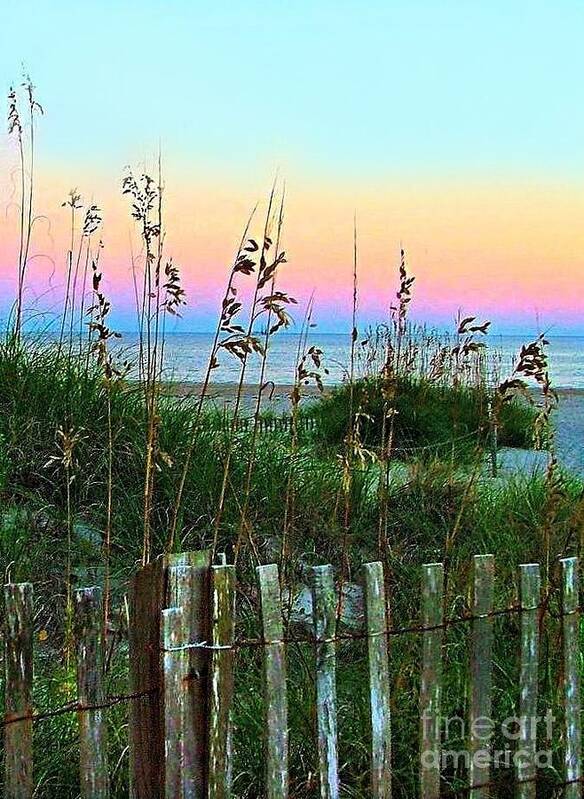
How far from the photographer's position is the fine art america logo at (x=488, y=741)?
247 cm

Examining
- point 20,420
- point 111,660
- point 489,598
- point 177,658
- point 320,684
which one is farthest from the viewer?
point 20,420

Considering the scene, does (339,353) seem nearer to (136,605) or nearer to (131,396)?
(131,396)

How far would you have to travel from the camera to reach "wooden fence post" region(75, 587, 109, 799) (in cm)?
200

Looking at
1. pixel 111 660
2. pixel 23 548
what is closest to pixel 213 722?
pixel 111 660

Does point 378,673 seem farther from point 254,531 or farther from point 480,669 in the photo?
point 254,531

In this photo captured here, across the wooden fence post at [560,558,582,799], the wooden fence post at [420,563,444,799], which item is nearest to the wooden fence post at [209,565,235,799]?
the wooden fence post at [420,563,444,799]

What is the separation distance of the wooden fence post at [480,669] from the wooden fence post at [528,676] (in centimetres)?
10

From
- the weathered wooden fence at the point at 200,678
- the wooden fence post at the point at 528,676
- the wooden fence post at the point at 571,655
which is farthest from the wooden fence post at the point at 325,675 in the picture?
the wooden fence post at the point at 571,655

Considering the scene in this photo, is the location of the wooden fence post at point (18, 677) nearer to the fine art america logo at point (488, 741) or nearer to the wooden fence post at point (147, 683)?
the wooden fence post at point (147, 683)

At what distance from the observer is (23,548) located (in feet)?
13.6

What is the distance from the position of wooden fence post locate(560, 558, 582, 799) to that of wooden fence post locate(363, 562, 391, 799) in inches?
22.9

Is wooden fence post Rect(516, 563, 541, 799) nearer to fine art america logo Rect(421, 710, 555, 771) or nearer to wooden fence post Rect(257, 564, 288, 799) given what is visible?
fine art america logo Rect(421, 710, 555, 771)

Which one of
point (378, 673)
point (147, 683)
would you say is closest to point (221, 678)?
point (147, 683)

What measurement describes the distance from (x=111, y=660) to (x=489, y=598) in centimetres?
153
